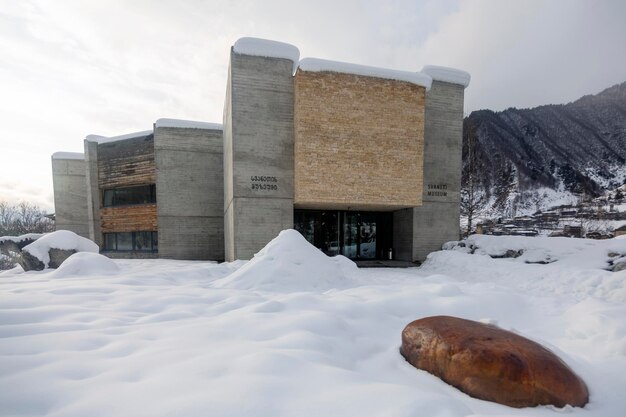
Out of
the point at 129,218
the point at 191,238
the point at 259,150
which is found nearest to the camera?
the point at 259,150

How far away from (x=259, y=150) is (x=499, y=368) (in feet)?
35.6

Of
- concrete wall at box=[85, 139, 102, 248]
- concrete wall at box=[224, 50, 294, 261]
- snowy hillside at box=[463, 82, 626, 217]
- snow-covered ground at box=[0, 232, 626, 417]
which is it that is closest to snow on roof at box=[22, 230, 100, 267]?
concrete wall at box=[224, 50, 294, 261]

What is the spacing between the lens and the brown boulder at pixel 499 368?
2127mm

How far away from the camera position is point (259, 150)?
11578 mm

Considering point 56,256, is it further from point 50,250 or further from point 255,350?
point 255,350

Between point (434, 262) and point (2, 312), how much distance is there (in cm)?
1322

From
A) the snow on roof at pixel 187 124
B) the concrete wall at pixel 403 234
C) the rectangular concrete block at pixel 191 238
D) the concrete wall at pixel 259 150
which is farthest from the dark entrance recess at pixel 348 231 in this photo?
the snow on roof at pixel 187 124

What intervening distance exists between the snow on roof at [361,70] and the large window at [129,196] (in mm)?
12926

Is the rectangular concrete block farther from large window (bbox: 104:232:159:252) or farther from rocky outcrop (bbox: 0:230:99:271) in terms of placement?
rocky outcrop (bbox: 0:230:99:271)

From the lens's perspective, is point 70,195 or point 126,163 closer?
point 126,163

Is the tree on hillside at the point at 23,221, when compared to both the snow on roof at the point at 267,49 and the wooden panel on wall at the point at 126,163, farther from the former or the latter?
the snow on roof at the point at 267,49

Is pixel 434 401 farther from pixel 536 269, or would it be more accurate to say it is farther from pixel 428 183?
pixel 428 183

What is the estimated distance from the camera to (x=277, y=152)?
1174 cm

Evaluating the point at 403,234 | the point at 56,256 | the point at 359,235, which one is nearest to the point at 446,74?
the point at 403,234
